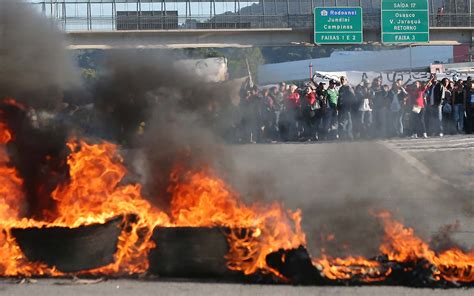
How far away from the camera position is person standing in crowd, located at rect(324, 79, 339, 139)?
17250 mm

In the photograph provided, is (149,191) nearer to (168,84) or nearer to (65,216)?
(65,216)

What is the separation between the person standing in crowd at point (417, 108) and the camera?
56.2 feet

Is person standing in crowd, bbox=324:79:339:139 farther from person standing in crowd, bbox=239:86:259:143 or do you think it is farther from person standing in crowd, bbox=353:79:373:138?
person standing in crowd, bbox=239:86:259:143

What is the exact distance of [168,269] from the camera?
6.07 m

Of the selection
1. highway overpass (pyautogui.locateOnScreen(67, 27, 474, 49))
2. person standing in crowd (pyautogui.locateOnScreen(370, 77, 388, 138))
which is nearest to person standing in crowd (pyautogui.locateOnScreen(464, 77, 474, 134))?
person standing in crowd (pyautogui.locateOnScreen(370, 77, 388, 138))

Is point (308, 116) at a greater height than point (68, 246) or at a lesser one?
greater

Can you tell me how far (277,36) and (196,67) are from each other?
25522 millimetres

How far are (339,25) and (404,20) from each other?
2.88 metres

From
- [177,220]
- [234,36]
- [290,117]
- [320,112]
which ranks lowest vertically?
[177,220]

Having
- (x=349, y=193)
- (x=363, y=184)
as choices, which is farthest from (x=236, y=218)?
(x=363, y=184)

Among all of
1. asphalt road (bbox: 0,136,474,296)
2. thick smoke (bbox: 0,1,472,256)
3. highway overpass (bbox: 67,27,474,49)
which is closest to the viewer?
asphalt road (bbox: 0,136,474,296)

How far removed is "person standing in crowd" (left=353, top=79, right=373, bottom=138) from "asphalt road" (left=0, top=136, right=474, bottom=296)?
1.23 m

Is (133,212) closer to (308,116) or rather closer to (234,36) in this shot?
(308,116)

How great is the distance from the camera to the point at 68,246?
6.05m
